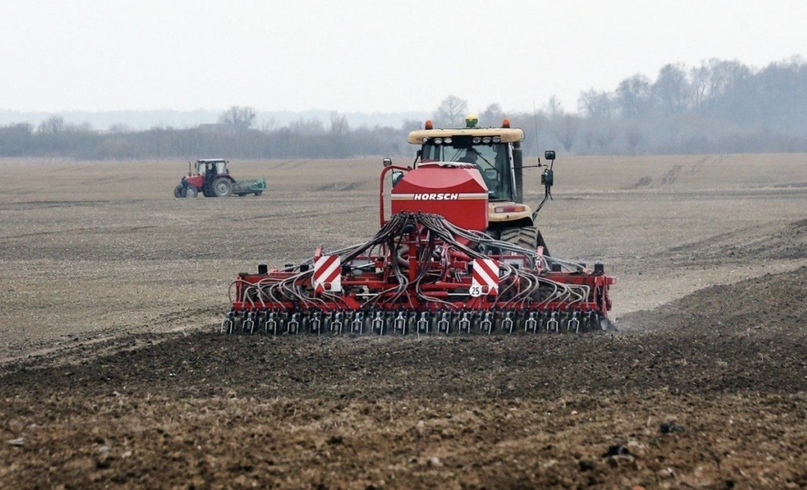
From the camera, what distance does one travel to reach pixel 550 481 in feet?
17.1

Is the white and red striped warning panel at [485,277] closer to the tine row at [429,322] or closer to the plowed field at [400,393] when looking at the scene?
the tine row at [429,322]

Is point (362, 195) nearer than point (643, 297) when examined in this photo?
No

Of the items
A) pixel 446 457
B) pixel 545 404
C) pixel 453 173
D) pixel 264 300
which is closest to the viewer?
pixel 446 457

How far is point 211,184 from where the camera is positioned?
42188mm

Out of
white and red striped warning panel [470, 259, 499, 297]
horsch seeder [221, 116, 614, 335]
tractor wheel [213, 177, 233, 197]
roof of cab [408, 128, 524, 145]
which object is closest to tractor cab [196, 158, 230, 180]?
tractor wheel [213, 177, 233, 197]

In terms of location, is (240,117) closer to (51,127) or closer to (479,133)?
(51,127)

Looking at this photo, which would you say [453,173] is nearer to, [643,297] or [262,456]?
[643,297]

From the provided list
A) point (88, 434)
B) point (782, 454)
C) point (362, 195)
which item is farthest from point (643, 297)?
point (362, 195)

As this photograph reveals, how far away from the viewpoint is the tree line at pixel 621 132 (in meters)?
91.4

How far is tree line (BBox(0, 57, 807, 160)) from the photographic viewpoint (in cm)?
9144

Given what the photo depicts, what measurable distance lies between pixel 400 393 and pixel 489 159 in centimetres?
569

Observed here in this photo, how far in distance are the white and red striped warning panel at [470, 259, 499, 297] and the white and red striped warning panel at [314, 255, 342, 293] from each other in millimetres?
1371

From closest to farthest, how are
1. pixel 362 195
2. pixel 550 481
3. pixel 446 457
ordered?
1. pixel 550 481
2. pixel 446 457
3. pixel 362 195

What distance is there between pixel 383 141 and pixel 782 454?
8852 centimetres
